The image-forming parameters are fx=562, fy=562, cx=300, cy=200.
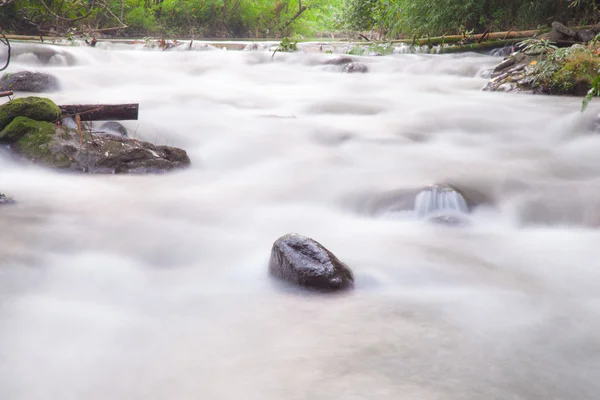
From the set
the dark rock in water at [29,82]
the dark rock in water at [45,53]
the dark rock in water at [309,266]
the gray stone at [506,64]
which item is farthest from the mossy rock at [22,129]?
the gray stone at [506,64]

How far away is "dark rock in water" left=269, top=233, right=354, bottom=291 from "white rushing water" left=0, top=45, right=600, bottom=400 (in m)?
0.10

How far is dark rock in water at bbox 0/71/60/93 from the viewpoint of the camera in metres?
7.32

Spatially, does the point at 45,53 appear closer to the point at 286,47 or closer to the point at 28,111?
the point at 286,47

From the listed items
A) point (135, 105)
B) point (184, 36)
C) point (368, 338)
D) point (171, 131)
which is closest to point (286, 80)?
point (171, 131)

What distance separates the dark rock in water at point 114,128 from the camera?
539 cm

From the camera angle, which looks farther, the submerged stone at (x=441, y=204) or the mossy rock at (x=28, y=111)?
the mossy rock at (x=28, y=111)

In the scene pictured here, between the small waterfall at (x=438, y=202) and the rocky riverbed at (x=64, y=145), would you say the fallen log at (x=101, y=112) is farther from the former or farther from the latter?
the small waterfall at (x=438, y=202)

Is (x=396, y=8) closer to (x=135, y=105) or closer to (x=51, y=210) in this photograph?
(x=135, y=105)

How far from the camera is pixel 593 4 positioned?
1110cm

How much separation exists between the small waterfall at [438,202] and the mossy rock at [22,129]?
10.5ft

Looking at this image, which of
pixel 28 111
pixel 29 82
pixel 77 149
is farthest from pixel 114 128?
pixel 29 82

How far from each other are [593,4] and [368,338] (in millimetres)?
11251

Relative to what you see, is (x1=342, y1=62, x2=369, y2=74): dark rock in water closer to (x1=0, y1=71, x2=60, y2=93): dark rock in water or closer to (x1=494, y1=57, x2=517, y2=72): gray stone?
(x1=494, y1=57, x2=517, y2=72): gray stone

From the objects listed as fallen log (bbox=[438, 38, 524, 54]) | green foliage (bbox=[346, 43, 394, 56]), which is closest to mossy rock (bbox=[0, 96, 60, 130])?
green foliage (bbox=[346, 43, 394, 56])
